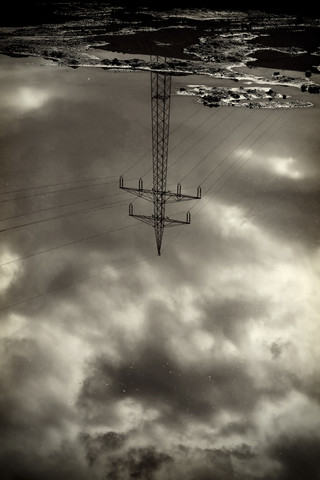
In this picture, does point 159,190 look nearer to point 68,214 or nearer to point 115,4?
point 68,214

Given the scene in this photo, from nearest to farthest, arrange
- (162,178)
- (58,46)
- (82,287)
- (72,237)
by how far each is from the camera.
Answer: (82,287) → (72,237) → (162,178) → (58,46)

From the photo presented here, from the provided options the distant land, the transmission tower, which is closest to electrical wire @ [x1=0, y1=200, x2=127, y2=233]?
the transmission tower

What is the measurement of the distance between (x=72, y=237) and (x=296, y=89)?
28.9 m

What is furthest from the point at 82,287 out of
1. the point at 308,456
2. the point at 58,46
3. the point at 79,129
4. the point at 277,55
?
the point at 277,55

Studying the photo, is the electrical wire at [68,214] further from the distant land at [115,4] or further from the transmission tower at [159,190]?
the distant land at [115,4]

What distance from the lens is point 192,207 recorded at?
84.6ft

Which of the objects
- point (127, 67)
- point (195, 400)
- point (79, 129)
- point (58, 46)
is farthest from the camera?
point (58, 46)

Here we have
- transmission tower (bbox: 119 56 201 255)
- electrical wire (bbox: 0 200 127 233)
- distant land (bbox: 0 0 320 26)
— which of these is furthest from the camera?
distant land (bbox: 0 0 320 26)

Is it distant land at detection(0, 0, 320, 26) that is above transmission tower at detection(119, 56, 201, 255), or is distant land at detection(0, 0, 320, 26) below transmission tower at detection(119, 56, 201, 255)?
above

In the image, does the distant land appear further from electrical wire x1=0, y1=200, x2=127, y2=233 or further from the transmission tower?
electrical wire x1=0, y1=200, x2=127, y2=233

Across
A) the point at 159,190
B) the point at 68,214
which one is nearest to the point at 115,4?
the point at 159,190

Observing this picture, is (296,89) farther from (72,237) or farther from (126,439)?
(126,439)

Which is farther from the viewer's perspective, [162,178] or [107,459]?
[162,178]

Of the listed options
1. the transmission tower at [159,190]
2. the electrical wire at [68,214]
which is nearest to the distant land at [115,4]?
the transmission tower at [159,190]
